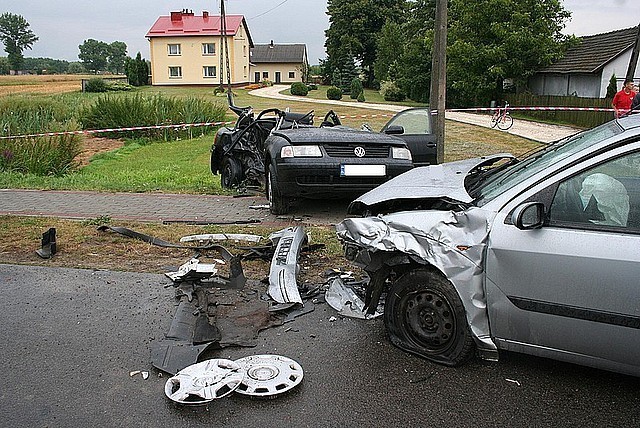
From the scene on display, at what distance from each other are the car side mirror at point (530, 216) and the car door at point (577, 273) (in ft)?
0.17

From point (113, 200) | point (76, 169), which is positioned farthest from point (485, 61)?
point (113, 200)

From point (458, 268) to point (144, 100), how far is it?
18721 mm

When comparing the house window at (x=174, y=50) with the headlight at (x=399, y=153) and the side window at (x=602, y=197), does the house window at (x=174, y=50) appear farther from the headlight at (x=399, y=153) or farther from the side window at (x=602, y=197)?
the side window at (x=602, y=197)

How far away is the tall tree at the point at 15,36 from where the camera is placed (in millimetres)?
113500

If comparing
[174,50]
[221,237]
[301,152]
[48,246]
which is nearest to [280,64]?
[174,50]

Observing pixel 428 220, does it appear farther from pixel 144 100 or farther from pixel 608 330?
pixel 144 100

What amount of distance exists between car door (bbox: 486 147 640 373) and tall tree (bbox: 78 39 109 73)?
437ft

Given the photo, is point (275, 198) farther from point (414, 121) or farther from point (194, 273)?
point (414, 121)

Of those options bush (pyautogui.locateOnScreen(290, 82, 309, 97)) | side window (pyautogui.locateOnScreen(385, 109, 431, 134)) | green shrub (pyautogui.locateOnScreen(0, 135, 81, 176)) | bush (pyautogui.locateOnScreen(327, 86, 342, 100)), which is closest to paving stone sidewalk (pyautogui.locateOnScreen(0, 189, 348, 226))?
side window (pyautogui.locateOnScreen(385, 109, 431, 134))

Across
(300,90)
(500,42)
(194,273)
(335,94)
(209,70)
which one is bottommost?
(194,273)

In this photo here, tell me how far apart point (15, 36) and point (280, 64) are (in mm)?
57751

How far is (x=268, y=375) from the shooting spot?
3.90 metres

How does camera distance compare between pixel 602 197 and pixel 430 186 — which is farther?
pixel 430 186

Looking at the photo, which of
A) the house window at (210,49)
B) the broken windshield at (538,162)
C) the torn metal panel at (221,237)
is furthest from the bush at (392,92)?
the broken windshield at (538,162)
